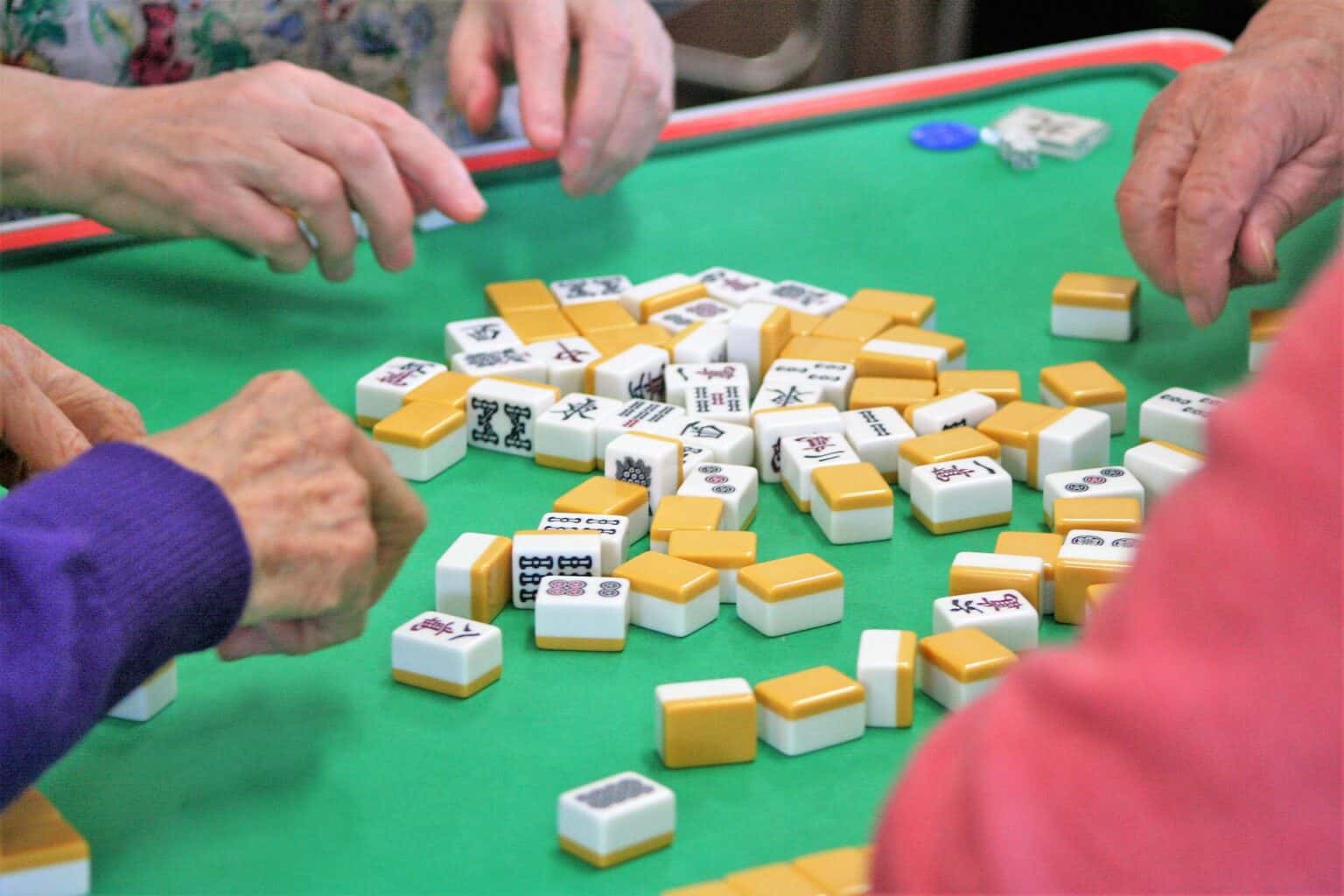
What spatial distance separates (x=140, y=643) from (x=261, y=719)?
0.62 ft

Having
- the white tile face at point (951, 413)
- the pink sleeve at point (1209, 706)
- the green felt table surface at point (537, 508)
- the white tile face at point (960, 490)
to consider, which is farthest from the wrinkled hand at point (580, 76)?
the pink sleeve at point (1209, 706)

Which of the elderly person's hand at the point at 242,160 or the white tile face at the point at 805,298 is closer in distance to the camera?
the elderly person's hand at the point at 242,160

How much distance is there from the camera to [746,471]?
4.71 ft

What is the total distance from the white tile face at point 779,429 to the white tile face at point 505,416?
0.71ft

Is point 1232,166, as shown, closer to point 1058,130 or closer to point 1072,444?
point 1072,444

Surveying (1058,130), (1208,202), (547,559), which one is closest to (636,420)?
(547,559)

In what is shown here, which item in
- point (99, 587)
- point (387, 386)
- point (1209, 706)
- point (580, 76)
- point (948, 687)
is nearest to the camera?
point (1209, 706)

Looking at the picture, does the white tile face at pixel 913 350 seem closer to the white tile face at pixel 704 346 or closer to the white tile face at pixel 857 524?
the white tile face at pixel 704 346

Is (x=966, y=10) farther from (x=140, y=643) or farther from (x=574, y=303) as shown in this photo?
(x=140, y=643)

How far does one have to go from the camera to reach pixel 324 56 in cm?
225

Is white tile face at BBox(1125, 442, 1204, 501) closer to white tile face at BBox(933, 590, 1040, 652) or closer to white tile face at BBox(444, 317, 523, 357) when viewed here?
white tile face at BBox(933, 590, 1040, 652)

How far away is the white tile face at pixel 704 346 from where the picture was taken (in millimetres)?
1667

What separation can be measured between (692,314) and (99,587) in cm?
95

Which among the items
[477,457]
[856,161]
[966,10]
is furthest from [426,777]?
[966,10]
